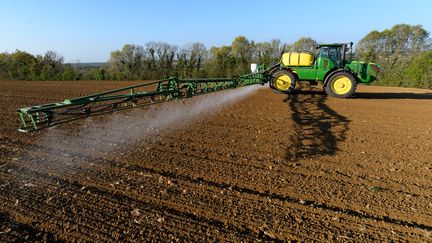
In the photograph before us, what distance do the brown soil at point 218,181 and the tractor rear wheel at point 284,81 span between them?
4.34 m

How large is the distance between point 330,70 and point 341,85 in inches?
32.2

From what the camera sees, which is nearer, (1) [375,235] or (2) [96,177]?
(1) [375,235]

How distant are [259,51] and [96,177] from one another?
36265 millimetres

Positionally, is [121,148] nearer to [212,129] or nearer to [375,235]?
[212,129]

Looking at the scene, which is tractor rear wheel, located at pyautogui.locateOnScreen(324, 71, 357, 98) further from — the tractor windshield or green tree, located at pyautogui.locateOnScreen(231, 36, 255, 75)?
green tree, located at pyautogui.locateOnScreen(231, 36, 255, 75)

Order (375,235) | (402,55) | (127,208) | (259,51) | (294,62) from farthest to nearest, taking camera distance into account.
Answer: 1. (259,51)
2. (402,55)
3. (294,62)
4. (127,208)
5. (375,235)

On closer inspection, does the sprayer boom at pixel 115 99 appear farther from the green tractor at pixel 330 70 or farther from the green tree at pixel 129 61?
the green tree at pixel 129 61

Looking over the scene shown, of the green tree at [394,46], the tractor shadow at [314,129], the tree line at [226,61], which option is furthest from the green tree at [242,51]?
the tractor shadow at [314,129]

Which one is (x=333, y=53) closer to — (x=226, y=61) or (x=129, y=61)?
(x=226, y=61)

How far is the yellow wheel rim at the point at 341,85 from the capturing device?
11.7 metres

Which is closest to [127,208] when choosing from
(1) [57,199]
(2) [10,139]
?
(1) [57,199]

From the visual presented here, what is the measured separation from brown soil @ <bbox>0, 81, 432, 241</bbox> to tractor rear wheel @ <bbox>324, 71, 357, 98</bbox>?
394 cm

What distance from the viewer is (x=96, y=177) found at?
4.57 meters

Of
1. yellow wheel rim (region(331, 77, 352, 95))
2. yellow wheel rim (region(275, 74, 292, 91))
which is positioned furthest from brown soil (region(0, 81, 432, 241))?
yellow wheel rim (region(275, 74, 292, 91))
